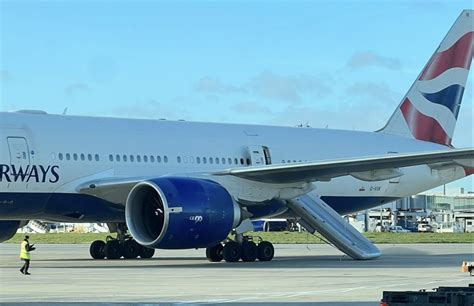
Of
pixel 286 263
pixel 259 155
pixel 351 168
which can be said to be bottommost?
pixel 286 263

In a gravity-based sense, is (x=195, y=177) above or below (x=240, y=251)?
above

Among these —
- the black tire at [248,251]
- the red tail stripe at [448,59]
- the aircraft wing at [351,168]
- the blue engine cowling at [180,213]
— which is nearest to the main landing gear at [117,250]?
the black tire at [248,251]

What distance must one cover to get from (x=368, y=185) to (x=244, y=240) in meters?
→ 5.94

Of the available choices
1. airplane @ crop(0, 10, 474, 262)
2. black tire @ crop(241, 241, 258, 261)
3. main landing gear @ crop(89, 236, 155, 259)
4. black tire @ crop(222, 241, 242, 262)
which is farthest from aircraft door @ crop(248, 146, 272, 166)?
main landing gear @ crop(89, 236, 155, 259)

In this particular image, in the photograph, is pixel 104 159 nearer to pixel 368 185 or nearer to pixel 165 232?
pixel 165 232

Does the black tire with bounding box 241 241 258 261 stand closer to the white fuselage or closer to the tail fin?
the white fuselage

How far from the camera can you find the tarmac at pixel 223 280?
16.2 metres

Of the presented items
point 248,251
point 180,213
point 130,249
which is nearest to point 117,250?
point 130,249

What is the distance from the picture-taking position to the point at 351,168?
87.0ft

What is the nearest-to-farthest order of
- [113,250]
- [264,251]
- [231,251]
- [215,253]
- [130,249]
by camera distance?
[231,251]
[264,251]
[215,253]
[113,250]
[130,249]

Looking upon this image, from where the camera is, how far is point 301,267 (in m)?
25.4

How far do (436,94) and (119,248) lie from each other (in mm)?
12073

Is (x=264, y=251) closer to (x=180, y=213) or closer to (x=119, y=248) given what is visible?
(x=119, y=248)

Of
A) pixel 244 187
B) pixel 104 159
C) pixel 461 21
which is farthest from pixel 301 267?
pixel 461 21
